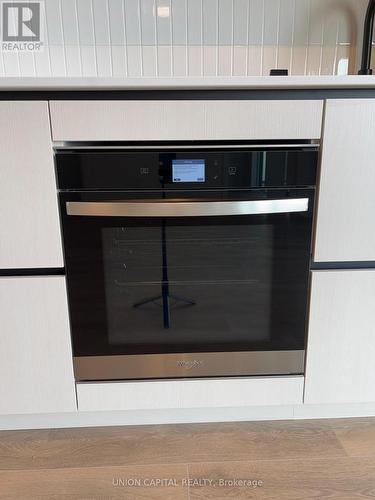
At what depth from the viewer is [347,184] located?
968 mm

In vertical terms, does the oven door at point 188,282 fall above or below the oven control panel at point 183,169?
below

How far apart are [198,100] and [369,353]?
33.2 inches

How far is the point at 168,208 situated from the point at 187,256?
15 centimetres

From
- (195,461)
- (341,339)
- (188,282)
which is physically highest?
(188,282)

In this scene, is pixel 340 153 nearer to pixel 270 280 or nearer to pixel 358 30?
pixel 270 280

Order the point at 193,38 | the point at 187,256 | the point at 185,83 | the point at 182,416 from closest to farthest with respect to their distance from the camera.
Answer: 1. the point at 185,83
2. the point at 187,256
3. the point at 182,416
4. the point at 193,38

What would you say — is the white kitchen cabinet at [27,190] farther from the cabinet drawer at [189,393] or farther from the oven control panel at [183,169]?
the cabinet drawer at [189,393]

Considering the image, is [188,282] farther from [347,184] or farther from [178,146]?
[347,184]

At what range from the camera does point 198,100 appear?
35.8 inches

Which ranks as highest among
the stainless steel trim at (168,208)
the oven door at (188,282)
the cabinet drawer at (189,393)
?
the stainless steel trim at (168,208)

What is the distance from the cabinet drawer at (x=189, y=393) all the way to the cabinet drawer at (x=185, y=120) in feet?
2.23

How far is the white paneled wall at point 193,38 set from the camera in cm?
136

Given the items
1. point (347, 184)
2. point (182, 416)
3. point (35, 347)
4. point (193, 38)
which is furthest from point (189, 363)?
point (193, 38)

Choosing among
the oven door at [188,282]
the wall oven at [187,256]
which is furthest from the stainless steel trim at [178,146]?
the oven door at [188,282]
